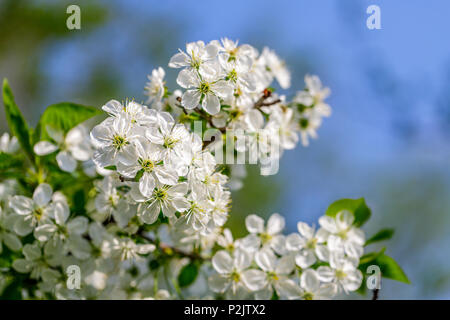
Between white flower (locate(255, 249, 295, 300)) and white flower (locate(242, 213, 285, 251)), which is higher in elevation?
white flower (locate(242, 213, 285, 251))

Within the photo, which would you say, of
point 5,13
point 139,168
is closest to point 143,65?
point 5,13

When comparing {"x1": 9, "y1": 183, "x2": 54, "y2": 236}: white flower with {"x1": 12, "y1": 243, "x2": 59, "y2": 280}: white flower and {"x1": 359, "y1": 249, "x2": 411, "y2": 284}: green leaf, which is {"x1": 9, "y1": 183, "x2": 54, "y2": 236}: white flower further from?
{"x1": 359, "y1": 249, "x2": 411, "y2": 284}: green leaf

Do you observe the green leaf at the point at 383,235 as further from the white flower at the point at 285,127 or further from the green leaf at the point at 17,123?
the green leaf at the point at 17,123

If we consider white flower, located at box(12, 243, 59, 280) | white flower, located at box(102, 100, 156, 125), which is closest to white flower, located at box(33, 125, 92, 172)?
white flower, located at box(12, 243, 59, 280)

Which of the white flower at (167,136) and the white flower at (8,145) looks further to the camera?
the white flower at (8,145)

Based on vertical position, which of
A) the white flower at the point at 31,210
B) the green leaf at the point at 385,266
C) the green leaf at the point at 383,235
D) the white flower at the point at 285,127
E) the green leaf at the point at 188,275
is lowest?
the green leaf at the point at 188,275

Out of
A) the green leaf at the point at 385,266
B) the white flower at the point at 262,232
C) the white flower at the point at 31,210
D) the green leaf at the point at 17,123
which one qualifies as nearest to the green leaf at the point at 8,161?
the green leaf at the point at 17,123
